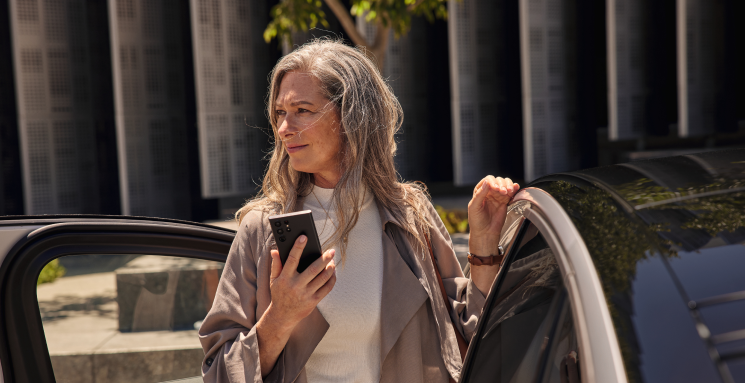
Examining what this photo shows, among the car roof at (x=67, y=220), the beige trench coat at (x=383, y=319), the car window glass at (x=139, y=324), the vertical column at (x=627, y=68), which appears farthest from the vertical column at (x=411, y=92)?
the beige trench coat at (x=383, y=319)

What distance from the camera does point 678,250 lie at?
827 millimetres

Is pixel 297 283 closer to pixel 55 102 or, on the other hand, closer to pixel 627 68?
pixel 627 68

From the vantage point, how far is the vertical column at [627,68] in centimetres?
989

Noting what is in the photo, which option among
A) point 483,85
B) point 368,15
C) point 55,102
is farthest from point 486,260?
point 55,102

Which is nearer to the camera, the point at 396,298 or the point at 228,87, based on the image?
the point at 396,298

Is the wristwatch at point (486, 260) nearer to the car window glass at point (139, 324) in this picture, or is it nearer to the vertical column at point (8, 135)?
the car window glass at point (139, 324)

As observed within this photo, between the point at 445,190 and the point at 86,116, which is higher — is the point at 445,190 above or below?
below

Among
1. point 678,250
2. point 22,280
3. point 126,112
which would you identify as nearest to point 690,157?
point 678,250

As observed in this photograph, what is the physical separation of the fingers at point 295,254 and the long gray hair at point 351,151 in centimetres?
26

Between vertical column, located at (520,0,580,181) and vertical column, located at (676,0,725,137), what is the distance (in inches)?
61.7

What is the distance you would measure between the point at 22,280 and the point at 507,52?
9.87 meters

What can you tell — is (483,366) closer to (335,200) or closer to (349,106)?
(335,200)

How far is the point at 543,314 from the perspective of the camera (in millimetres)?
1153

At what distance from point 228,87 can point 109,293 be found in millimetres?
5860
